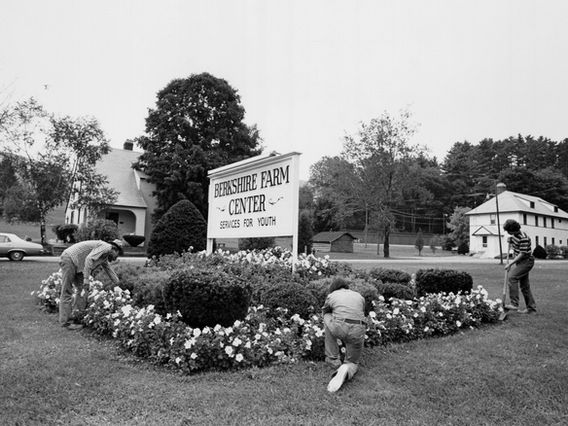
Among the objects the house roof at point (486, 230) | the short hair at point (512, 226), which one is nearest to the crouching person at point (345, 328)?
the short hair at point (512, 226)

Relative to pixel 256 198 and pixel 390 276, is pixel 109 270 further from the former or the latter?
pixel 390 276

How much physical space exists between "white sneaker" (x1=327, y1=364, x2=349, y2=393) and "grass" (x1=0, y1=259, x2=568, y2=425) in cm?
7

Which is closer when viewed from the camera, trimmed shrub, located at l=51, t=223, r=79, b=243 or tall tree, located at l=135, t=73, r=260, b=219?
trimmed shrub, located at l=51, t=223, r=79, b=243

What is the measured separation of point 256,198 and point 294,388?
5.43 meters

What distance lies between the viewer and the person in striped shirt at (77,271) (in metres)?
7.78

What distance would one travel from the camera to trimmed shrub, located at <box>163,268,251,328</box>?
19.8 feet

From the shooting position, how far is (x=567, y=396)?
16.4ft

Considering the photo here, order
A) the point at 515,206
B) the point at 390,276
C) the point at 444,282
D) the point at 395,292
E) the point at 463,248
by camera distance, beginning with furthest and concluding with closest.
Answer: the point at 463,248 < the point at 515,206 < the point at 390,276 < the point at 444,282 < the point at 395,292

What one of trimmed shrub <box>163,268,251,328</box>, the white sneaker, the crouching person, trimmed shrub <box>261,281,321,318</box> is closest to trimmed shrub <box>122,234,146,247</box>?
trimmed shrub <box>261,281,321,318</box>

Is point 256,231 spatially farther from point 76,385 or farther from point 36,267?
point 36,267

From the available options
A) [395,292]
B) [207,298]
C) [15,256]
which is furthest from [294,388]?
[15,256]

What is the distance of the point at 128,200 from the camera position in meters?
36.1

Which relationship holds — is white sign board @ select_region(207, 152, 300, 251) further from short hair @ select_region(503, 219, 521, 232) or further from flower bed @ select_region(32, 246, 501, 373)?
short hair @ select_region(503, 219, 521, 232)

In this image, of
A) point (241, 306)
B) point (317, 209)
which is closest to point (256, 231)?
point (241, 306)
